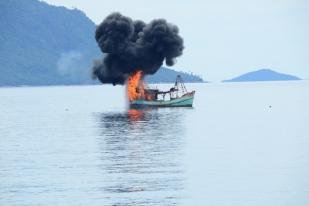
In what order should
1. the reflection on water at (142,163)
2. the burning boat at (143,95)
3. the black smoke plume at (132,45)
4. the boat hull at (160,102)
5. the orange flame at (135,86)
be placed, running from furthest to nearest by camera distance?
the boat hull at (160,102) < the burning boat at (143,95) < the orange flame at (135,86) < the black smoke plume at (132,45) < the reflection on water at (142,163)

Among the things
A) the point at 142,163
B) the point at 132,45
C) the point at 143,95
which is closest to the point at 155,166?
the point at 142,163

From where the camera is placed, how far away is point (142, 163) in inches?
2677

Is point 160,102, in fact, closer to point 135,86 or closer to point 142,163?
point 135,86

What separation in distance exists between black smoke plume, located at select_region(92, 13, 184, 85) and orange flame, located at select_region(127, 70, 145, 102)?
1.40m

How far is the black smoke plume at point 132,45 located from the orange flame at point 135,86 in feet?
4.58

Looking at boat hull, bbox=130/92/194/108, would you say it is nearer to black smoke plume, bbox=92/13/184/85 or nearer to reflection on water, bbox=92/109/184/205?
black smoke plume, bbox=92/13/184/85

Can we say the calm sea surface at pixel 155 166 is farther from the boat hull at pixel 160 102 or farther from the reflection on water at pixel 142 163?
the boat hull at pixel 160 102

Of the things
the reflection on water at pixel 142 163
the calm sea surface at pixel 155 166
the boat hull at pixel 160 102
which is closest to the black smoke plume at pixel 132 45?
the boat hull at pixel 160 102

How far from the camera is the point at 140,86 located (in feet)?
564

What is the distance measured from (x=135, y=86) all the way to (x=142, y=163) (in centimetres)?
10333

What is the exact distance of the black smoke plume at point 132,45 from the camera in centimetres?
16462

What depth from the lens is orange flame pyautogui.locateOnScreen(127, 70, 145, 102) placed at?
169m

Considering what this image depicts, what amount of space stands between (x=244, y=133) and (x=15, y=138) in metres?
31.3

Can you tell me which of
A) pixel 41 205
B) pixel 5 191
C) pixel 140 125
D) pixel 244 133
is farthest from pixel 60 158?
pixel 140 125
